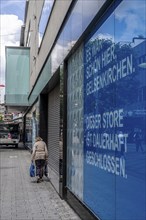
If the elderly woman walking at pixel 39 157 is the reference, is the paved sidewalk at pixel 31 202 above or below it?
below

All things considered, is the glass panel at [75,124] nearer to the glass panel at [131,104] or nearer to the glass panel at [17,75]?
the glass panel at [131,104]

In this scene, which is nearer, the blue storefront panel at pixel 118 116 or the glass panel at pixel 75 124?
the blue storefront panel at pixel 118 116

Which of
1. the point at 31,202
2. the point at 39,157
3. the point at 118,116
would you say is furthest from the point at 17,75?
the point at 118,116

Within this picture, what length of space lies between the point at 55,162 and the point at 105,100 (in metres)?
10.5

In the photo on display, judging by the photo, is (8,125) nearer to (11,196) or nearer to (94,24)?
(11,196)

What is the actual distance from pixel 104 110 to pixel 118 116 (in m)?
0.84

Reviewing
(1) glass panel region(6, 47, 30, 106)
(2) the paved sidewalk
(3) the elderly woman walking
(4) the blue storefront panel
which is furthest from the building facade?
(1) glass panel region(6, 47, 30, 106)

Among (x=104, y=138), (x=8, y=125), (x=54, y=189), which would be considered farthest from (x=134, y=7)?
(x=8, y=125)

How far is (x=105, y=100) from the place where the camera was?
237 inches

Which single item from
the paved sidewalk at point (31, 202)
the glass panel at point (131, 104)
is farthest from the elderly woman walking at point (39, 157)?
the glass panel at point (131, 104)

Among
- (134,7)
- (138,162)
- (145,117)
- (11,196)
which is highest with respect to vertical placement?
(134,7)

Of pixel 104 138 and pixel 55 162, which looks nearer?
pixel 104 138

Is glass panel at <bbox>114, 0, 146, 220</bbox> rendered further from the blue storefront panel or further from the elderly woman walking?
the elderly woman walking

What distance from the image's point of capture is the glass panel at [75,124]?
27.0 ft
